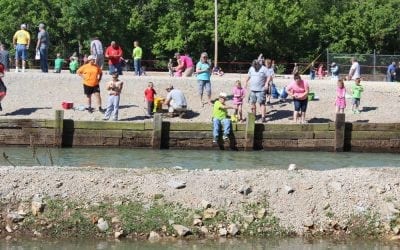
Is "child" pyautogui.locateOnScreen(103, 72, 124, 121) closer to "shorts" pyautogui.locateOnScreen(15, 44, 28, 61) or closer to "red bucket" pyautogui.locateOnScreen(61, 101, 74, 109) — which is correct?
"red bucket" pyautogui.locateOnScreen(61, 101, 74, 109)

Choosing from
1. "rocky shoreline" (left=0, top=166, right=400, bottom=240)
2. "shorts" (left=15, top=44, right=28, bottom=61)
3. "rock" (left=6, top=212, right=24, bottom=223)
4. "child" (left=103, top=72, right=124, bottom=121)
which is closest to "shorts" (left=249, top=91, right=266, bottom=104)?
"child" (left=103, top=72, right=124, bottom=121)

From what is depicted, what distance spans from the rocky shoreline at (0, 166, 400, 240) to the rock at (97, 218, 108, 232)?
0.01 metres

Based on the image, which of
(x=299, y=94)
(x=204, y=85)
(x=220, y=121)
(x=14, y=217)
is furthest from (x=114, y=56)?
(x=14, y=217)

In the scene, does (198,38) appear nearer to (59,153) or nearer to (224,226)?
(59,153)

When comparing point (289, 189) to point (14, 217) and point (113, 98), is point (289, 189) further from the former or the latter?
point (113, 98)

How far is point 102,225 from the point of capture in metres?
10.6

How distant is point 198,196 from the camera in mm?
11430

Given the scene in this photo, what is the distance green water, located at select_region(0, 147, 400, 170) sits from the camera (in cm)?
1759

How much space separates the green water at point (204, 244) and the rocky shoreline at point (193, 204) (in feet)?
0.72

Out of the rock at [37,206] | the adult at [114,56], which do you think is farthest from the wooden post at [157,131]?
the rock at [37,206]

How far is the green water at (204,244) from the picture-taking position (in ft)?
33.0

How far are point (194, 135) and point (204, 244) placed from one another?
35.0ft

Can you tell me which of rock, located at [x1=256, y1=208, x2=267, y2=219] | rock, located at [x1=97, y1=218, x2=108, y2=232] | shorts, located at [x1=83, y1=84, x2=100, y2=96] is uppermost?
shorts, located at [x1=83, y1=84, x2=100, y2=96]

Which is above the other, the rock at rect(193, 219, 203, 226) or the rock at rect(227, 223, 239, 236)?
the rock at rect(193, 219, 203, 226)
